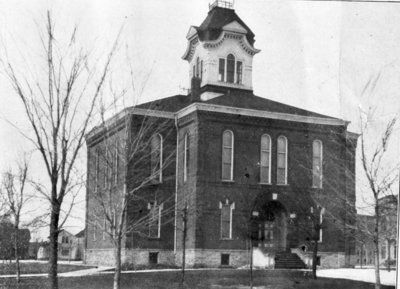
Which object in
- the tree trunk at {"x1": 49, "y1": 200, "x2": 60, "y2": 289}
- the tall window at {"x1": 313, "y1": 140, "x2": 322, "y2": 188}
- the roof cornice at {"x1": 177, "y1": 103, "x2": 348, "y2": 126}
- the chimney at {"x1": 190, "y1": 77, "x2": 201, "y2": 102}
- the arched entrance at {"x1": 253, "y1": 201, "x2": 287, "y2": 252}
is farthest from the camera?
the chimney at {"x1": 190, "y1": 77, "x2": 201, "y2": 102}

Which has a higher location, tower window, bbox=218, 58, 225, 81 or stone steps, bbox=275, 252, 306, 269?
tower window, bbox=218, 58, 225, 81

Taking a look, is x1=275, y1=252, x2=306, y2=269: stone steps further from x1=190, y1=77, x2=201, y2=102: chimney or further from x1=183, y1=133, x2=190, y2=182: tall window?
x1=190, y1=77, x2=201, y2=102: chimney

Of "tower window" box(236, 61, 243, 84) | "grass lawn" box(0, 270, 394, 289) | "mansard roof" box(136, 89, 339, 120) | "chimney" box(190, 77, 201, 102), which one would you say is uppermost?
"tower window" box(236, 61, 243, 84)

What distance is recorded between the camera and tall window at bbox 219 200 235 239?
2644 centimetres

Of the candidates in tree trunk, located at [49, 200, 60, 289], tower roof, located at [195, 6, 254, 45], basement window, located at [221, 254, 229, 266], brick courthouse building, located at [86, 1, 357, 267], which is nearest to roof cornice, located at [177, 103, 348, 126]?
brick courthouse building, located at [86, 1, 357, 267]

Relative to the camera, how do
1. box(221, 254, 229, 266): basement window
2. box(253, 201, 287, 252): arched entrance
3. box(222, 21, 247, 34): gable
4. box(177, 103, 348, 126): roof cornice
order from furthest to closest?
box(222, 21, 247, 34): gable < box(253, 201, 287, 252): arched entrance < box(177, 103, 348, 126): roof cornice < box(221, 254, 229, 266): basement window

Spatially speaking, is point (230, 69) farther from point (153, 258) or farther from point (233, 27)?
point (153, 258)

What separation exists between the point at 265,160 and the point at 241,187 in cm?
163

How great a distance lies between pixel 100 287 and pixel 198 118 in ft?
34.0

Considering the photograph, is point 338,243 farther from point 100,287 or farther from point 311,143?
point 100,287

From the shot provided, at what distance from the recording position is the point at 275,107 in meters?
27.0

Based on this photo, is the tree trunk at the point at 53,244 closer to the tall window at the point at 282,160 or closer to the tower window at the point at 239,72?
the tall window at the point at 282,160

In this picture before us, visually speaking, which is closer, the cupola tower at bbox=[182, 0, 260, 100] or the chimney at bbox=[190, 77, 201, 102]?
the chimney at bbox=[190, 77, 201, 102]

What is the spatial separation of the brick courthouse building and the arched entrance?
5 cm
